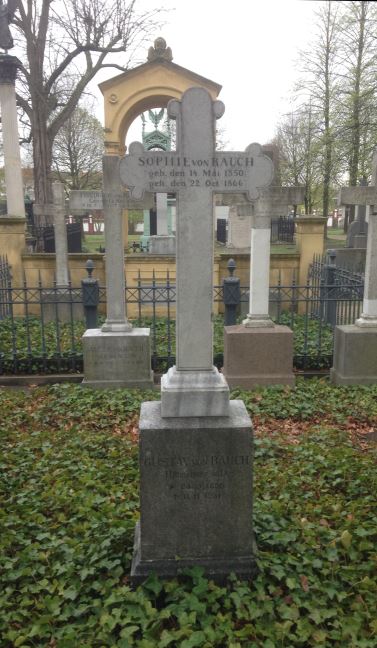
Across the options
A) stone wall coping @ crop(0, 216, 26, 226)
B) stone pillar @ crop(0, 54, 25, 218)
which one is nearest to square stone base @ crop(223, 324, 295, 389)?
stone wall coping @ crop(0, 216, 26, 226)

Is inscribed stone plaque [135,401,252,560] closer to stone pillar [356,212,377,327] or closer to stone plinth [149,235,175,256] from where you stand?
stone pillar [356,212,377,327]

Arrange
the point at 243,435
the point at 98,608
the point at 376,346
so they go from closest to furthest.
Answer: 1. the point at 98,608
2. the point at 243,435
3. the point at 376,346

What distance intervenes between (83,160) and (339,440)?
108 ft

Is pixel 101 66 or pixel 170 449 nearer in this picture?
pixel 170 449

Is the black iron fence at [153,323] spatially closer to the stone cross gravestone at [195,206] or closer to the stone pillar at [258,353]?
the stone pillar at [258,353]

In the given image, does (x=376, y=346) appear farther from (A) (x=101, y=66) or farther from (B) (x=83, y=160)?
(B) (x=83, y=160)

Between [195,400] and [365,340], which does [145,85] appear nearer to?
[365,340]

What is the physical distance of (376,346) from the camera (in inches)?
263

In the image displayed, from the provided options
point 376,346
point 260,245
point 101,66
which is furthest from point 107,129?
point 376,346

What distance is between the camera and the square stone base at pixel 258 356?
6730 millimetres

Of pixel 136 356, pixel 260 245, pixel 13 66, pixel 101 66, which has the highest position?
pixel 101 66

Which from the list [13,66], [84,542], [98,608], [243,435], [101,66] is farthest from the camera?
[101,66]

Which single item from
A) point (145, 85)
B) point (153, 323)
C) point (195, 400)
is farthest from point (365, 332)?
point (145, 85)

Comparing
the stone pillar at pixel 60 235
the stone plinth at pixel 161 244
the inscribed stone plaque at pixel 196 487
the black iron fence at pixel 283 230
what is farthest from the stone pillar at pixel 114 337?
the black iron fence at pixel 283 230
